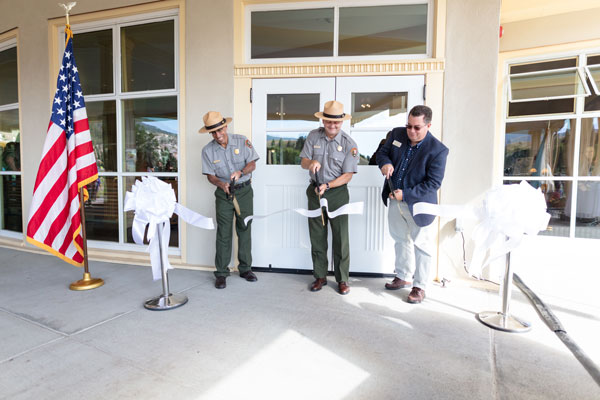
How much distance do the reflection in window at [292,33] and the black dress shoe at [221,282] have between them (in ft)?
7.93

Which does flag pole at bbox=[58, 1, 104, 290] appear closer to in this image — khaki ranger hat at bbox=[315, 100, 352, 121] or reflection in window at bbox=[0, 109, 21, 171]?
khaki ranger hat at bbox=[315, 100, 352, 121]

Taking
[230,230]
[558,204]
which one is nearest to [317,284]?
[230,230]

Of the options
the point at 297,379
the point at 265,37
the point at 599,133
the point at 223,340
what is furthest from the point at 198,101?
the point at 599,133

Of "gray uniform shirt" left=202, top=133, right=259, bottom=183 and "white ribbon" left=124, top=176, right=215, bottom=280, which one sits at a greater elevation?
"gray uniform shirt" left=202, top=133, right=259, bottom=183

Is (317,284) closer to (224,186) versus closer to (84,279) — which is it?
(224,186)

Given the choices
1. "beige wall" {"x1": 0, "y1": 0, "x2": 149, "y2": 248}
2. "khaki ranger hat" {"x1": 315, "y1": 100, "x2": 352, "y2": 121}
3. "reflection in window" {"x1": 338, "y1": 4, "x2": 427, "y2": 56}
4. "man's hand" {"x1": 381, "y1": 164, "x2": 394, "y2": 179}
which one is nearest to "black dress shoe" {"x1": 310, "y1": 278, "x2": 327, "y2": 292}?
"man's hand" {"x1": 381, "y1": 164, "x2": 394, "y2": 179}

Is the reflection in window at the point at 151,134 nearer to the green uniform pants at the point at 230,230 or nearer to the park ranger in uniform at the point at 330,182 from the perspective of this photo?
the green uniform pants at the point at 230,230

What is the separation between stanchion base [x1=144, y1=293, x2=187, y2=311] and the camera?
2.77 meters

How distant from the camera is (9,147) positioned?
540cm

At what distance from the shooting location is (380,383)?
180cm

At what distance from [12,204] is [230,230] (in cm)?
A: 435

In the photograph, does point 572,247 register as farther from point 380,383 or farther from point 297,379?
point 297,379

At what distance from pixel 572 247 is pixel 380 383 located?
11.1 feet

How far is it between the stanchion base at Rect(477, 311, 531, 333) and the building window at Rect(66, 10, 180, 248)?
11.3 ft
